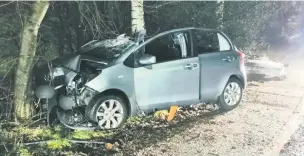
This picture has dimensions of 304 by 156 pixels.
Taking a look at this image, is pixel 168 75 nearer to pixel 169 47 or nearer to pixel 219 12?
pixel 169 47

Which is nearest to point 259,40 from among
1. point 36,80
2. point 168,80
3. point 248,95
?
point 248,95

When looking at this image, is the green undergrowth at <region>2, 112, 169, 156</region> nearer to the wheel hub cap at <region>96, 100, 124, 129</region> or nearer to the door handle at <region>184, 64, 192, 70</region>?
the wheel hub cap at <region>96, 100, 124, 129</region>

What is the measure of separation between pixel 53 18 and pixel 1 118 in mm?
5234

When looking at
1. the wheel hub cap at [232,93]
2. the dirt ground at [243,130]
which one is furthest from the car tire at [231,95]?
the dirt ground at [243,130]

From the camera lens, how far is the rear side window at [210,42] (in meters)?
7.26

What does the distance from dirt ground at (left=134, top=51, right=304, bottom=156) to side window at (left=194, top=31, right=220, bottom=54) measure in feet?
4.11

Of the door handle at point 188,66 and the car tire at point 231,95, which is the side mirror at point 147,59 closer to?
the door handle at point 188,66

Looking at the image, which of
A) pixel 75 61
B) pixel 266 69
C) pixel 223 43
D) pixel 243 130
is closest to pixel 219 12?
pixel 266 69

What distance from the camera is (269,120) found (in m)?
7.22

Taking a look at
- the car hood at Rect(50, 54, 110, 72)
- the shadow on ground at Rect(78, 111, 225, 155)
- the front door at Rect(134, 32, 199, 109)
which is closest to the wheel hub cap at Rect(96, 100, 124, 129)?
the shadow on ground at Rect(78, 111, 225, 155)

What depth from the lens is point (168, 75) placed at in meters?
6.71

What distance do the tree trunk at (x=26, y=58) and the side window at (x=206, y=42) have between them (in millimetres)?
2794

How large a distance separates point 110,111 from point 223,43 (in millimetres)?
2725

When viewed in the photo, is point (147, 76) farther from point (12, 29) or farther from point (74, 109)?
point (12, 29)
